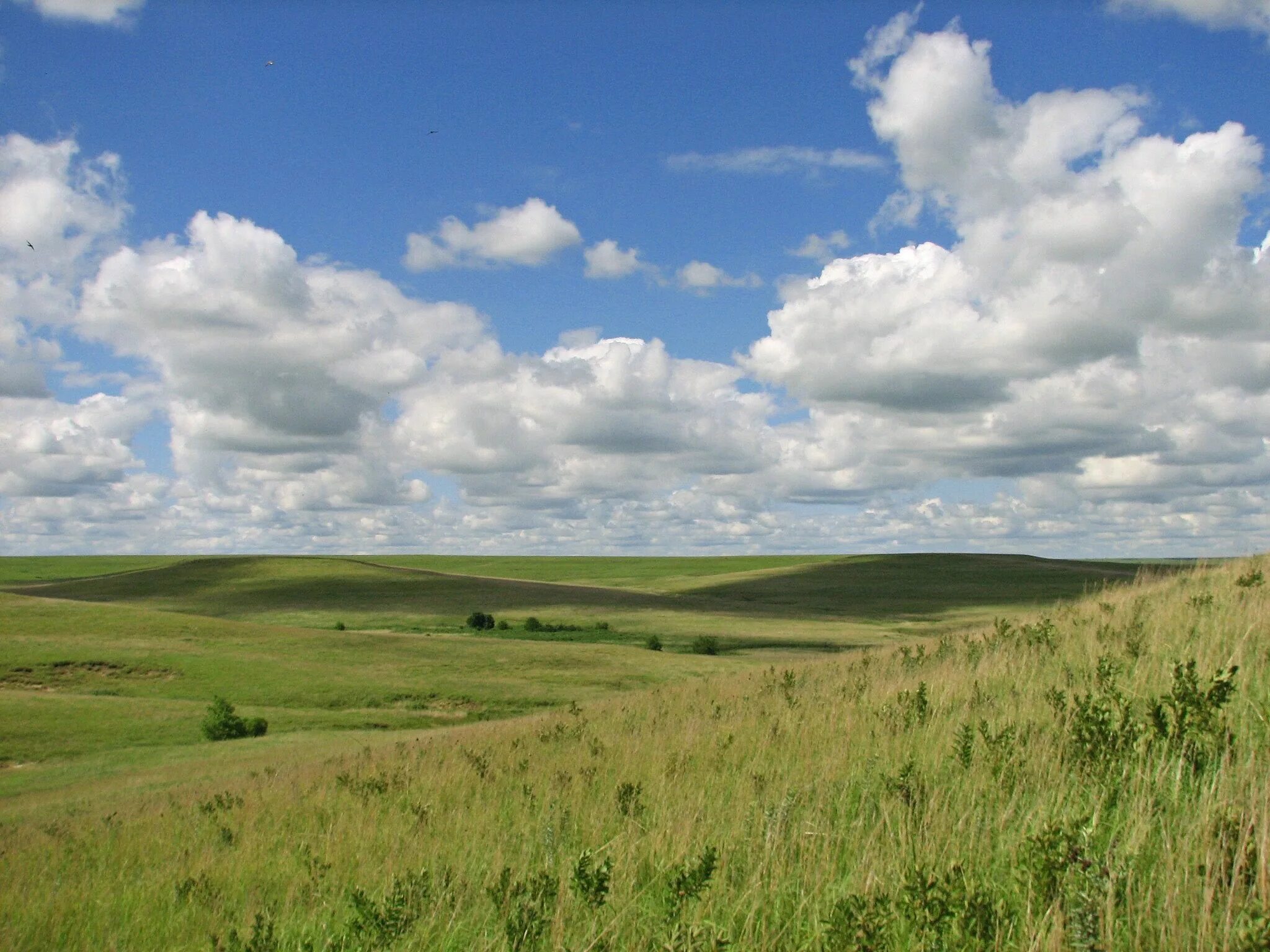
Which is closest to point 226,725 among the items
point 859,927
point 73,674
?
Result: point 73,674

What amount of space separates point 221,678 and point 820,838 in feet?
172

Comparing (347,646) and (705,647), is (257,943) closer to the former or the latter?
(347,646)

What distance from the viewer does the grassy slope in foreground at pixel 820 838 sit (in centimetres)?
397

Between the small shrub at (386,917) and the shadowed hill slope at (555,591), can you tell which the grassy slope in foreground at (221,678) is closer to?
the shadowed hill slope at (555,591)

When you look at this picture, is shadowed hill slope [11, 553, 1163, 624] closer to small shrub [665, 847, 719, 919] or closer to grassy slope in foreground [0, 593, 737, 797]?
grassy slope in foreground [0, 593, 737, 797]

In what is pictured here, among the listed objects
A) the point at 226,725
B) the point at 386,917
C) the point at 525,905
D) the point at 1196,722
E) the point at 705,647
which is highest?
the point at 1196,722

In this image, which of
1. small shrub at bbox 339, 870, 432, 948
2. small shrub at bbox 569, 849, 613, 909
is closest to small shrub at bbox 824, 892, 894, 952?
small shrub at bbox 569, 849, 613, 909

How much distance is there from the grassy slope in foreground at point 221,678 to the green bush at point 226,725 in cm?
76

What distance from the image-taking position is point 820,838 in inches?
215

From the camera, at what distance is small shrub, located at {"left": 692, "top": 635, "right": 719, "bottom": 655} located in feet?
224

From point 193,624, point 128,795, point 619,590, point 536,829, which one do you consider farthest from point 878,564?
point 536,829

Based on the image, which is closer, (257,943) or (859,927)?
(859,927)

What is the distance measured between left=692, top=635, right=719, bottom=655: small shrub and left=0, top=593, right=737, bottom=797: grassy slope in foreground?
4.39 meters

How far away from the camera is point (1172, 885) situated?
3904 millimetres
